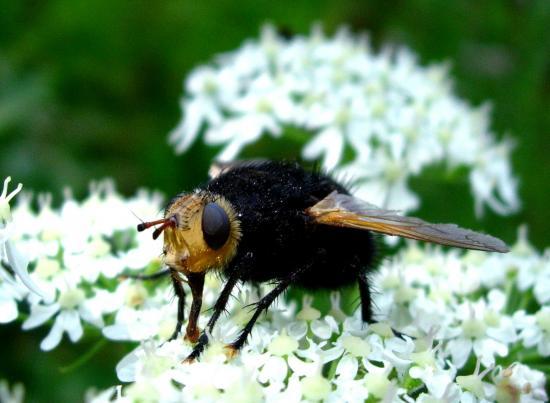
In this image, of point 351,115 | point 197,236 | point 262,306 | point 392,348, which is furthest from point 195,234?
point 351,115

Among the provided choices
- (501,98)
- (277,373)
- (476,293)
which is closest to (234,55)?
(501,98)

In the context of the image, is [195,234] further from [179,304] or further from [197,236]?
[179,304]

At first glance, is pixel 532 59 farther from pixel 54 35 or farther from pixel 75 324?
pixel 75 324

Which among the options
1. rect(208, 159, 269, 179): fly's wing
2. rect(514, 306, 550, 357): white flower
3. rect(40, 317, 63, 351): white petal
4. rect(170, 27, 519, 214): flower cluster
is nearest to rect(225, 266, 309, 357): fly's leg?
rect(208, 159, 269, 179): fly's wing

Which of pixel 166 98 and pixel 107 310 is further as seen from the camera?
pixel 166 98

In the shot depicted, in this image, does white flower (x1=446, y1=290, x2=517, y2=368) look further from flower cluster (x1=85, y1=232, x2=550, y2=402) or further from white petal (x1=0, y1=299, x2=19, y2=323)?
white petal (x1=0, y1=299, x2=19, y2=323)

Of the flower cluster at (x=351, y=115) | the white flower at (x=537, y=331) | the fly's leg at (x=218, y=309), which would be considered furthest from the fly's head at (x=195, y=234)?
the flower cluster at (x=351, y=115)
